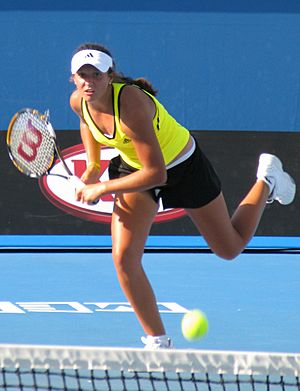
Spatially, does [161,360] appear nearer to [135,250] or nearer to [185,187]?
[135,250]

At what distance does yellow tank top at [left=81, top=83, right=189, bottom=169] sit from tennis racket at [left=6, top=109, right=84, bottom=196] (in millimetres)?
572

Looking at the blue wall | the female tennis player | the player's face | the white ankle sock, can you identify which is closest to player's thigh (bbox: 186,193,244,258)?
the female tennis player

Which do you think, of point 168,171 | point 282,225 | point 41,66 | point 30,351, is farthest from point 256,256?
point 30,351

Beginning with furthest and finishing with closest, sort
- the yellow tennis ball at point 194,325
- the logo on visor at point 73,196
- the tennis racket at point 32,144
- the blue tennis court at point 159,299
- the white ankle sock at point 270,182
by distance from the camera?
1. the logo on visor at point 73,196
2. the blue tennis court at point 159,299
3. the white ankle sock at point 270,182
4. the tennis racket at point 32,144
5. the yellow tennis ball at point 194,325

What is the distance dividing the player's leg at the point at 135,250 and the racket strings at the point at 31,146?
0.76 metres

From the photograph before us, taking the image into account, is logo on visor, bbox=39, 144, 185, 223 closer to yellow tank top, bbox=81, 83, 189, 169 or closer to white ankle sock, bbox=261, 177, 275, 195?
white ankle sock, bbox=261, 177, 275, 195

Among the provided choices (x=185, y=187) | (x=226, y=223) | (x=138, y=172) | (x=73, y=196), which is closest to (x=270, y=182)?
(x=226, y=223)

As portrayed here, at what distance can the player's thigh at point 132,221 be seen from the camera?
507cm

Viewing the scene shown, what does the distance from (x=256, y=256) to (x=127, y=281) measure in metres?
4.30

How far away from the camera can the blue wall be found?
380 inches

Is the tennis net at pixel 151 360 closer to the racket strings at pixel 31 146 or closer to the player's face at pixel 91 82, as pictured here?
the player's face at pixel 91 82

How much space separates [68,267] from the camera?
8.60m

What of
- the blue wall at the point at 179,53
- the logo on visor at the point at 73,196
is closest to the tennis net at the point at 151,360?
the logo on visor at the point at 73,196

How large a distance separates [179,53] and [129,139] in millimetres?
4781
